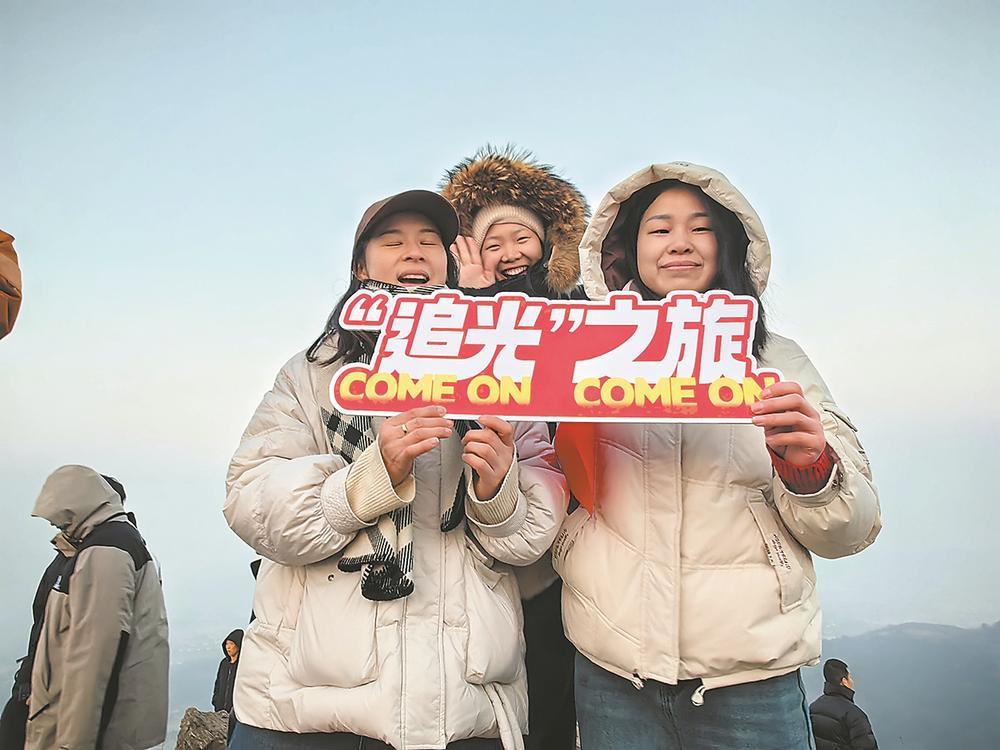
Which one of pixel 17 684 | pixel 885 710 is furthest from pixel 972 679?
pixel 17 684

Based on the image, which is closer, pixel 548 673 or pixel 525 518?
pixel 525 518

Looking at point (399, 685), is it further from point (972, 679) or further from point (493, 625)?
point (972, 679)

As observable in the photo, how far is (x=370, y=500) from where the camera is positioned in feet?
3.57

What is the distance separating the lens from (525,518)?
1.16 m

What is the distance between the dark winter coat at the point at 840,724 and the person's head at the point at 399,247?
2245 mm

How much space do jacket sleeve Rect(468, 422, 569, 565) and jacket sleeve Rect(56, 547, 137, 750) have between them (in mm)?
1560

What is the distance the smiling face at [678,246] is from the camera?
4.13ft

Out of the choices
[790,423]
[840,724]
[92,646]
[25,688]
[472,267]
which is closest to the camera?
[790,423]

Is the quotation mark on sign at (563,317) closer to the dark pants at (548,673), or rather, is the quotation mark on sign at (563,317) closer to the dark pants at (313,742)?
the dark pants at (548,673)

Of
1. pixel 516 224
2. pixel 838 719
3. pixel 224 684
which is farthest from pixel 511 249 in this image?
pixel 224 684

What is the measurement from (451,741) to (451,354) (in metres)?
0.52

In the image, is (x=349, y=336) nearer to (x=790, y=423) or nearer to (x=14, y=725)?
(x=790, y=423)

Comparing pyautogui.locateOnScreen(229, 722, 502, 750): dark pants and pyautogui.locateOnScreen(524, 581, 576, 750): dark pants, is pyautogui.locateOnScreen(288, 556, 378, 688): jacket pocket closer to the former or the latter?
pyautogui.locateOnScreen(229, 722, 502, 750): dark pants

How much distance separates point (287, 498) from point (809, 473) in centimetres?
68
